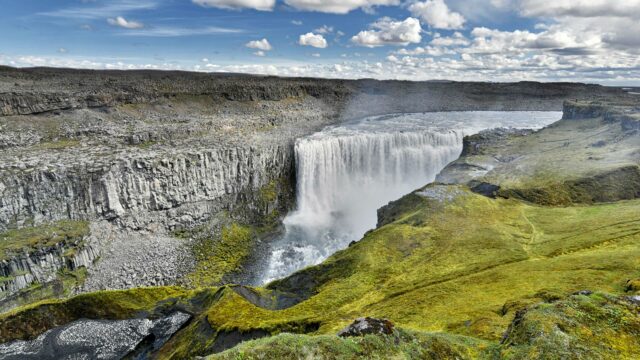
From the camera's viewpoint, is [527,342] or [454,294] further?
[454,294]

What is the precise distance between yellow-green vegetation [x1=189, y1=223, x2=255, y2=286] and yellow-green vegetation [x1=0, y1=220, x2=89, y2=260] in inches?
484

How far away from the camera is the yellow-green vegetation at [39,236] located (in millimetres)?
35219

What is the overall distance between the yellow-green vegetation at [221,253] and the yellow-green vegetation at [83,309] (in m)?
20.4

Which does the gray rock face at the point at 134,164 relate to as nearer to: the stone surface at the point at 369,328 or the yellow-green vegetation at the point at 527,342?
the yellow-green vegetation at the point at 527,342

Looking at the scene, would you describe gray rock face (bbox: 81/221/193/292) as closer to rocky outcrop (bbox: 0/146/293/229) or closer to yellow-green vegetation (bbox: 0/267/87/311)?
yellow-green vegetation (bbox: 0/267/87/311)

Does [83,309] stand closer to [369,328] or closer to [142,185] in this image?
[369,328]

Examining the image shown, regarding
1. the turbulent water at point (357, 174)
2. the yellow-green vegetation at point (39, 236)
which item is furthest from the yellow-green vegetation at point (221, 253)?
the yellow-green vegetation at point (39, 236)

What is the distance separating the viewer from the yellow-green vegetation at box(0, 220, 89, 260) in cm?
3522

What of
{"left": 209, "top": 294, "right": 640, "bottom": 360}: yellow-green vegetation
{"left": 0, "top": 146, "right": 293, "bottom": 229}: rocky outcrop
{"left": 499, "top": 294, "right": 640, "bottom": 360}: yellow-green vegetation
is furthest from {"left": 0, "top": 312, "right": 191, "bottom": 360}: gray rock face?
{"left": 0, "top": 146, "right": 293, "bottom": 229}: rocky outcrop

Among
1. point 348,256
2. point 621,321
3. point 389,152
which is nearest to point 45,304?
point 348,256

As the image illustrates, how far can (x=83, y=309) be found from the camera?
68.8 feet

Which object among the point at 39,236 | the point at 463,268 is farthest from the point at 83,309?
the point at 463,268

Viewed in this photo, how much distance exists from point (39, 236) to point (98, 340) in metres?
24.8

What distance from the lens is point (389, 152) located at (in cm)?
6962
